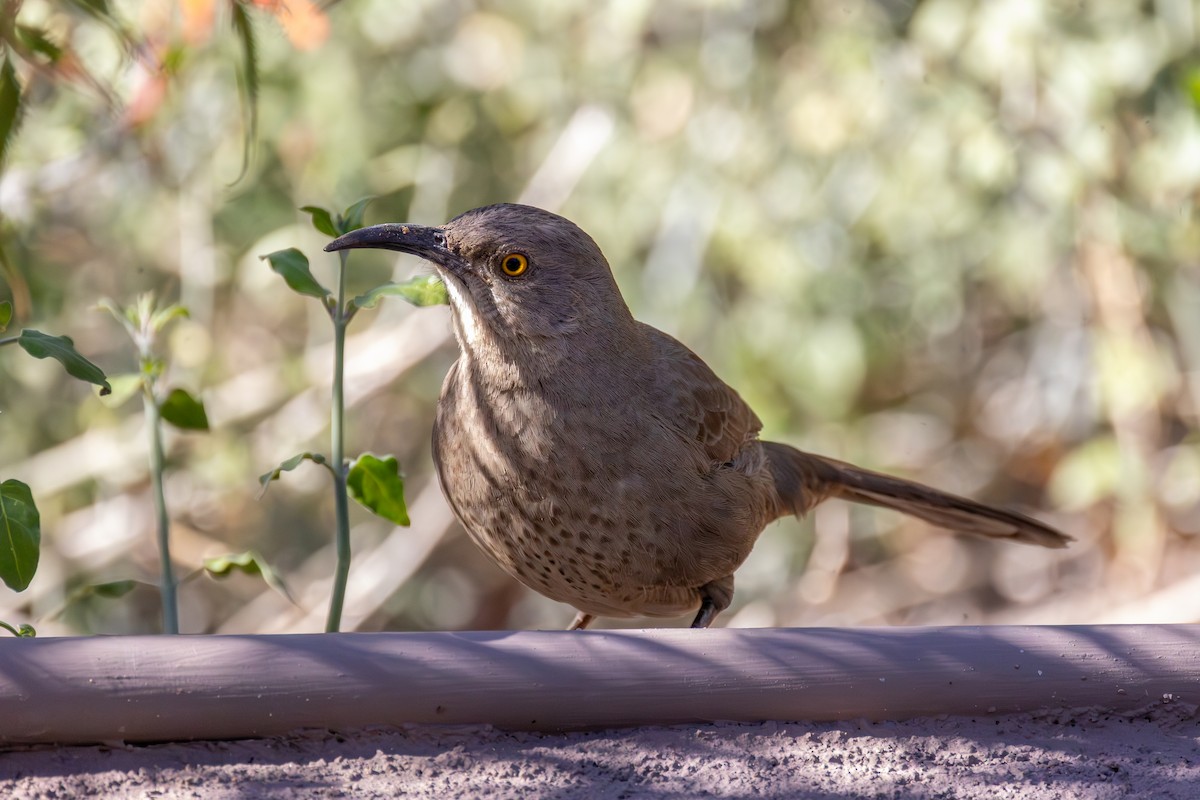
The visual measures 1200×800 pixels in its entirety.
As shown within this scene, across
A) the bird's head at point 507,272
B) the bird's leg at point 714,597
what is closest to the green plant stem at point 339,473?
the bird's head at point 507,272

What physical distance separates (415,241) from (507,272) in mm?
237

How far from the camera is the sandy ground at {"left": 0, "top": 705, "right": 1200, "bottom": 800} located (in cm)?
215

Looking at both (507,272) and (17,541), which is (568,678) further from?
(507,272)

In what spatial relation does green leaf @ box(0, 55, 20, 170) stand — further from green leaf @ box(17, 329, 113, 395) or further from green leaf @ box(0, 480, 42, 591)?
green leaf @ box(0, 480, 42, 591)

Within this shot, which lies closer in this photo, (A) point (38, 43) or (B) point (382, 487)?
(A) point (38, 43)

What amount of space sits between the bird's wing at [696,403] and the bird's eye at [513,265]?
0.44 meters

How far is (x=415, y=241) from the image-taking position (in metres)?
3.27

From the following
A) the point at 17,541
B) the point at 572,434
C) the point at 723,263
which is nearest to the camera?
the point at 17,541

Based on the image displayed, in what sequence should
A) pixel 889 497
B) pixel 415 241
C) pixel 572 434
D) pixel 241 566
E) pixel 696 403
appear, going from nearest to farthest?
pixel 241 566 < pixel 572 434 < pixel 415 241 < pixel 696 403 < pixel 889 497

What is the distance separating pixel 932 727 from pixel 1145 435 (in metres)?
4.51

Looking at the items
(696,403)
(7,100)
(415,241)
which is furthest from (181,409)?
(696,403)

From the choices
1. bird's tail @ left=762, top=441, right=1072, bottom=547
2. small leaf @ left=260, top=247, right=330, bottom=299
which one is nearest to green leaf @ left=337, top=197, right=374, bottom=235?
small leaf @ left=260, top=247, right=330, bottom=299

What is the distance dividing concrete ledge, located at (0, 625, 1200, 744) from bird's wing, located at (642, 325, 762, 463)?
1082mm

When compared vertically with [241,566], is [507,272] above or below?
above
